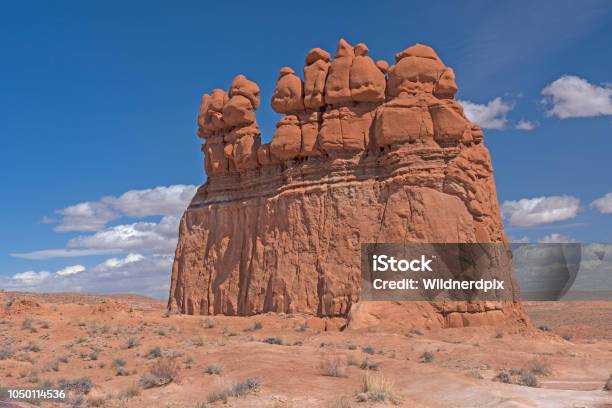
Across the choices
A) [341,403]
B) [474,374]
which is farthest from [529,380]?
[341,403]

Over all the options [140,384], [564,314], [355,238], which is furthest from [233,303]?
[564,314]

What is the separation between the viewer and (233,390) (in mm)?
11930

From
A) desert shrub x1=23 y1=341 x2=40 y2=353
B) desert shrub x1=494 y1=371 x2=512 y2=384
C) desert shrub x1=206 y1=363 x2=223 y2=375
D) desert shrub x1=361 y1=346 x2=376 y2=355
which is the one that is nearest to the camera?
desert shrub x1=494 y1=371 x2=512 y2=384

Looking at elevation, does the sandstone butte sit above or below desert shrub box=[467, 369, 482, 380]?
above

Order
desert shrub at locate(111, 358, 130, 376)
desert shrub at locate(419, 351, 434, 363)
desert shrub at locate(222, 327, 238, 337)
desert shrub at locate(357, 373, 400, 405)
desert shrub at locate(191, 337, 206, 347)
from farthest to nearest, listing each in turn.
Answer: desert shrub at locate(222, 327, 238, 337) → desert shrub at locate(191, 337, 206, 347) → desert shrub at locate(419, 351, 434, 363) → desert shrub at locate(111, 358, 130, 376) → desert shrub at locate(357, 373, 400, 405)

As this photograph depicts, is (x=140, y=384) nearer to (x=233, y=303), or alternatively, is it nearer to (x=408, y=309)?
(x=408, y=309)

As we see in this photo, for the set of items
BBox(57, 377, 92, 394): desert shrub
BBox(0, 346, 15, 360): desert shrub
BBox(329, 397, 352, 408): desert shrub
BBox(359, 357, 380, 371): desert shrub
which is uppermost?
BBox(0, 346, 15, 360): desert shrub

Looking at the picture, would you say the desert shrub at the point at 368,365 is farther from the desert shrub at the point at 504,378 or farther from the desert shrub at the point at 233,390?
the desert shrub at the point at 233,390

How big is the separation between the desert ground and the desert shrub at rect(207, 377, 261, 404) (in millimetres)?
21

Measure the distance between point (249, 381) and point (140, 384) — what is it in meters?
2.70

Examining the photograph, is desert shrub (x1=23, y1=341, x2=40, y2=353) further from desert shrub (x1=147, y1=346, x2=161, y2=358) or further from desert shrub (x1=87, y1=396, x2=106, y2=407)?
desert shrub (x1=87, y1=396, x2=106, y2=407)

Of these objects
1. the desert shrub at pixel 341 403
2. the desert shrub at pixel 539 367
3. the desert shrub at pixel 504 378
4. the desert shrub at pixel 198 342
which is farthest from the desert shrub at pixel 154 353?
the desert shrub at pixel 539 367

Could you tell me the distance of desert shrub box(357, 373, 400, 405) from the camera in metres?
11.3

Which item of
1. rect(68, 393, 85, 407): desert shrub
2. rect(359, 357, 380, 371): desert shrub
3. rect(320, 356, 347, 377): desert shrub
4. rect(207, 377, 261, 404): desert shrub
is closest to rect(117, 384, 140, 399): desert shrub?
rect(68, 393, 85, 407): desert shrub
